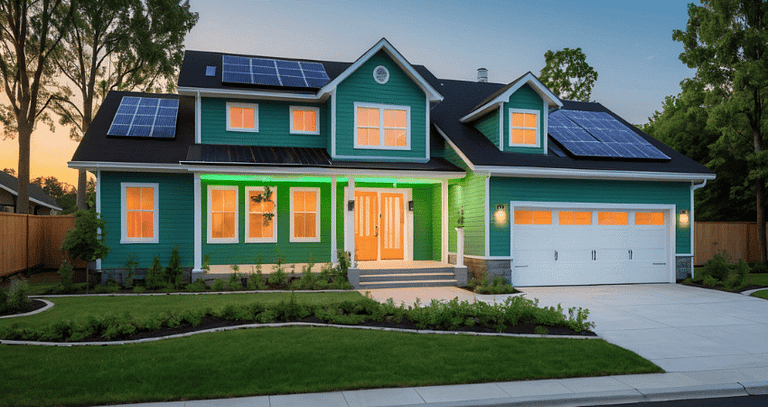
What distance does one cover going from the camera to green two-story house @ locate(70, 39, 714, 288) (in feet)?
42.1

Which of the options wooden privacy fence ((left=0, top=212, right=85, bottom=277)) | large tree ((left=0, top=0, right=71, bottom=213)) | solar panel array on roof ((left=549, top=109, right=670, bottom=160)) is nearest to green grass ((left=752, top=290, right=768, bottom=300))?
solar panel array on roof ((left=549, top=109, right=670, bottom=160))

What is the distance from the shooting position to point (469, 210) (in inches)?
547

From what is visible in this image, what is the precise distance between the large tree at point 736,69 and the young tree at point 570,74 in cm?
826

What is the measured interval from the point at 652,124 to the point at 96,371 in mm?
32363

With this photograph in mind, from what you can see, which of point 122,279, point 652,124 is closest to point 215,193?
point 122,279

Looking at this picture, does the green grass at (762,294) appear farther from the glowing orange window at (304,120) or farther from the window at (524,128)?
the glowing orange window at (304,120)

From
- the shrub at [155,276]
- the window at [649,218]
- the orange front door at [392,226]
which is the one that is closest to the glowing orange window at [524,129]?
the window at [649,218]

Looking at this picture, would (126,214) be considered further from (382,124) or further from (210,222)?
(382,124)

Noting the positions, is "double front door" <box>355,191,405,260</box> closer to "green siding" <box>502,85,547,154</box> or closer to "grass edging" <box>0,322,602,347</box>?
"green siding" <box>502,85,547,154</box>

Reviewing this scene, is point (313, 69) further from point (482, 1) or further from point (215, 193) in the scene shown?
point (482, 1)

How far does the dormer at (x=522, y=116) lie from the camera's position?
45.8ft

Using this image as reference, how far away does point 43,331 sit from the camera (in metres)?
6.56

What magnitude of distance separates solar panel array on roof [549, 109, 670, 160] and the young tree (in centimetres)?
1100

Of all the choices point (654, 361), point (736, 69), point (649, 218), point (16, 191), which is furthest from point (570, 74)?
point (16, 191)
